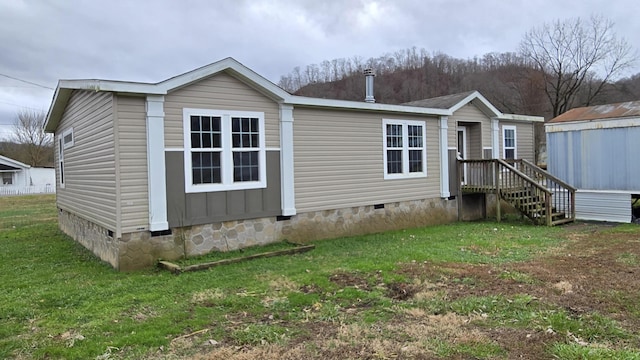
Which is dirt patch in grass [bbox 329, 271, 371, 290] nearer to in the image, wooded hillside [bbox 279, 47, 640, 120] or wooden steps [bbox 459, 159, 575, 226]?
wooden steps [bbox 459, 159, 575, 226]

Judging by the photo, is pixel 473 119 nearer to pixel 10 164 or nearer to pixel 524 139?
pixel 524 139

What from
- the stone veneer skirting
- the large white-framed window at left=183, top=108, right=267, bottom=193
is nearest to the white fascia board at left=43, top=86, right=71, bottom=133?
the stone veneer skirting

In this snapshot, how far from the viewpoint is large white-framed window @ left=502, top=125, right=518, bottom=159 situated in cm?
1415

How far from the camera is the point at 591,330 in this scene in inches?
157

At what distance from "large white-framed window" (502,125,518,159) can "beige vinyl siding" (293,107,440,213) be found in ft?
14.0

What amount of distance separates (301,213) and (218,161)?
2.18 m

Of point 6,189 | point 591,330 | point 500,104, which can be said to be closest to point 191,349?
point 591,330

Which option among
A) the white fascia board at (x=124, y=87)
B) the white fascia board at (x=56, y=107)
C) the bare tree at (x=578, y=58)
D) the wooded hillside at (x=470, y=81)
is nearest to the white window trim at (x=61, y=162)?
the white fascia board at (x=56, y=107)

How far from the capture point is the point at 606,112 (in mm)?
11711

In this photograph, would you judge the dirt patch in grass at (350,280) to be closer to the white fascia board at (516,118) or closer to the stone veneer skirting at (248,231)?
the stone veneer skirting at (248,231)

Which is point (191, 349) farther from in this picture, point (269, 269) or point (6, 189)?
point (6, 189)

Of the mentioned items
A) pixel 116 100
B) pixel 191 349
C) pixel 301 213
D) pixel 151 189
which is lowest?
pixel 191 349

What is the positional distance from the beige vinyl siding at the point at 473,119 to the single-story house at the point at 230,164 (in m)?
0.18

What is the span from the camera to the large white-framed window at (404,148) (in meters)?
10.9
